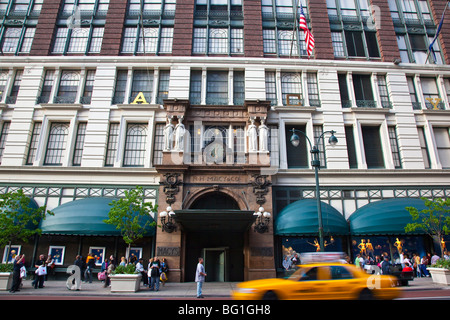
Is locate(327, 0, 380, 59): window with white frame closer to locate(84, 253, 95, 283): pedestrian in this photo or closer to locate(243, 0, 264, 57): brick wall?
locate(243, 0, 264, 57): brick wall

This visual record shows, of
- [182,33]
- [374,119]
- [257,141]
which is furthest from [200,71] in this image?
[374,119]

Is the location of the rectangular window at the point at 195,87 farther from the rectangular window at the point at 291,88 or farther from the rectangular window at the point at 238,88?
the rectangular window at the point at 291,88

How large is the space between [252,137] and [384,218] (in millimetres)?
10508

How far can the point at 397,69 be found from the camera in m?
25.3

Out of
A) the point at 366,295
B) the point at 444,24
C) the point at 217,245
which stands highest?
the point at 444,24

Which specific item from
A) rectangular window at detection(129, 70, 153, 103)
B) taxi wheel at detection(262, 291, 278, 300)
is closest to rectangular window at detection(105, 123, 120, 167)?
rectangular window at detection(129, 70, 153, 103)

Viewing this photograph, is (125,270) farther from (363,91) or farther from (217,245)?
(363,91)

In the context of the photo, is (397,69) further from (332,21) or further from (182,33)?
(182,33)

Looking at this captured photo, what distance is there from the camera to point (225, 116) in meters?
22.9

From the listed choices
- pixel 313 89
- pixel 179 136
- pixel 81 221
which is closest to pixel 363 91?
pixel 313 89

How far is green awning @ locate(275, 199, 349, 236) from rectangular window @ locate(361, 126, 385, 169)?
5.93 meters

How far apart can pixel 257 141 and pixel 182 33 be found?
41.1ft

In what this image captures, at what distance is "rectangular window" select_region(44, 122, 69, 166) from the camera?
22703 mm

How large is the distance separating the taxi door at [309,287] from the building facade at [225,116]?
7.49 m
